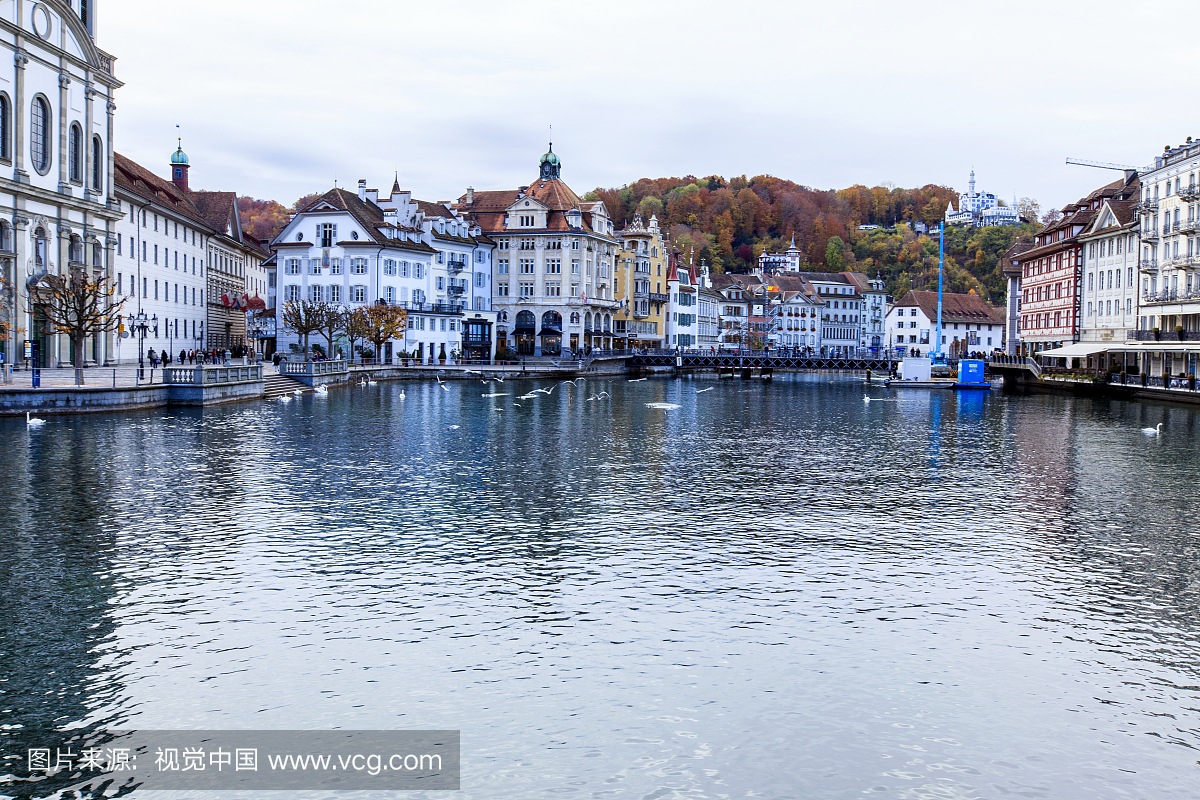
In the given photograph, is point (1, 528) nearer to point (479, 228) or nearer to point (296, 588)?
point (296, 588)

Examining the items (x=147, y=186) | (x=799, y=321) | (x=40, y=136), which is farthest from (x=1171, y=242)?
(x=799, y=321)

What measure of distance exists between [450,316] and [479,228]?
1535cm

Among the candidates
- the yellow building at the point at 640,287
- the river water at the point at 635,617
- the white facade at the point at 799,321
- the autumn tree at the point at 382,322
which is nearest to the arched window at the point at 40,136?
the river water at the point at 635,617

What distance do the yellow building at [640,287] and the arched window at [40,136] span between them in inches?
3066

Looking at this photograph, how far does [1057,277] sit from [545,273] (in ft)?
182

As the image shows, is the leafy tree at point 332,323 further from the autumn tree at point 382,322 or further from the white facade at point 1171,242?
the white facade at point 1171,242

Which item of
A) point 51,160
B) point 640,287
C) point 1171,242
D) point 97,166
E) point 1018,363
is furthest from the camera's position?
Answer: point 640,287

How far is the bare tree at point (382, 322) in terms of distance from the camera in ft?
305

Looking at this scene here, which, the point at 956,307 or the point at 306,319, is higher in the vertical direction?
the point at 956,307

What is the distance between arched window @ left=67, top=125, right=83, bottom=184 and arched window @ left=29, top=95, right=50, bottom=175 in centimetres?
257

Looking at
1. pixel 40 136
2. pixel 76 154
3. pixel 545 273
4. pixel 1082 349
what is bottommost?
pixel 1082 349

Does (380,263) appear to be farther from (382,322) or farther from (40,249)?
(40,249)

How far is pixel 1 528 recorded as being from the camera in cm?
2053

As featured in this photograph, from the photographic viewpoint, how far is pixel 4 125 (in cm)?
5578
